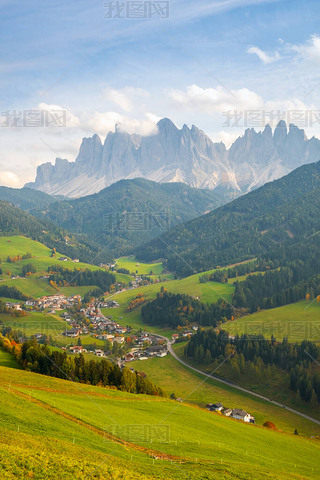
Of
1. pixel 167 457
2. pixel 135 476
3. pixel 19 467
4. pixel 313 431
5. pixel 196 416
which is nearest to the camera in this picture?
pixel 19 467

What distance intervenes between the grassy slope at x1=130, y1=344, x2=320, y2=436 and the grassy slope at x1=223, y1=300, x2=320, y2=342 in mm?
26205

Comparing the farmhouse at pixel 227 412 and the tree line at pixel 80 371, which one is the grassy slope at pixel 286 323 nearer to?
the farmhouse at pixel 227 412

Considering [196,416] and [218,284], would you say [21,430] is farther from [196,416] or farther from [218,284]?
[218,284]

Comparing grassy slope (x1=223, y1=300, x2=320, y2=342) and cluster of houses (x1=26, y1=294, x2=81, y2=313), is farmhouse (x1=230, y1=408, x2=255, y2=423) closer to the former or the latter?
grassy slope (x1=223, y1=300, x2=320, y2=342)

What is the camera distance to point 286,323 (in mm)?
118562

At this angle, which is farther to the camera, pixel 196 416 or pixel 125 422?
pixel 196 416

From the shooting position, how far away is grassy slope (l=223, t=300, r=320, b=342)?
108 meters

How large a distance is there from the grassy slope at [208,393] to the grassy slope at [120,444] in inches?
777

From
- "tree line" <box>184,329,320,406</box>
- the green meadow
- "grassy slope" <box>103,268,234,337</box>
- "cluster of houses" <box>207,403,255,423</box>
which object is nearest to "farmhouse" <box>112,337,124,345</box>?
the green meadow

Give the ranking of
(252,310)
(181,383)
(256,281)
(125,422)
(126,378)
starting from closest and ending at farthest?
(125,422) → (126,378) → (181,383) → (252,310) → (256,281)

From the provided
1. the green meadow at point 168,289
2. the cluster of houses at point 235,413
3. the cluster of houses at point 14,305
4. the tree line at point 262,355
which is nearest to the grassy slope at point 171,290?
the green meadow at point 168,289

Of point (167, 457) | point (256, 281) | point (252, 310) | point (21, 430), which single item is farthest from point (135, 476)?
point (256, 281)

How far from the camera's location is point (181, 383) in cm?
9275

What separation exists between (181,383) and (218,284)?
328ft
